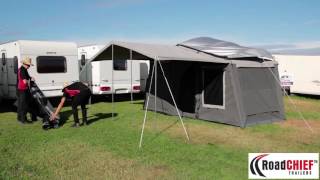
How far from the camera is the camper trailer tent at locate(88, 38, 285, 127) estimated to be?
10.4 metres

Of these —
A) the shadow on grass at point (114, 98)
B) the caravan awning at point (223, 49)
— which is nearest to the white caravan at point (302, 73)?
the shadow on grass at point (114, 98)

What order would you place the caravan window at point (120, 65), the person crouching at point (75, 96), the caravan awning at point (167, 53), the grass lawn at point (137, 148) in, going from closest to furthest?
the grass lawn at point (137, 148) < the caravan awning at point (167, 53) < the person crouching at point (75, 96) < the caravan window at point (120, 65)

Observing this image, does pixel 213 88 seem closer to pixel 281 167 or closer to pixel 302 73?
pixel 281 167

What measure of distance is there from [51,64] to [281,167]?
9.70 meters

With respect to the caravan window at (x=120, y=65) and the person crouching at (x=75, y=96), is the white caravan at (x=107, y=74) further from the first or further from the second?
the person crouching at (x=75, y=96)

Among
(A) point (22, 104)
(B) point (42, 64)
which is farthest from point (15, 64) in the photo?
(A) point (22, 104)

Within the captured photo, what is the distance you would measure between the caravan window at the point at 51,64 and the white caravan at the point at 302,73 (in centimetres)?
1106

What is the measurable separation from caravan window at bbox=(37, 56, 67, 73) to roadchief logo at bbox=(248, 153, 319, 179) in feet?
29.9

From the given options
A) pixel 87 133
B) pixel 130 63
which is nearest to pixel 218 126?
pixel 87 133

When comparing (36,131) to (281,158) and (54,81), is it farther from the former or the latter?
(281,158)

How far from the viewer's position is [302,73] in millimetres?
18922

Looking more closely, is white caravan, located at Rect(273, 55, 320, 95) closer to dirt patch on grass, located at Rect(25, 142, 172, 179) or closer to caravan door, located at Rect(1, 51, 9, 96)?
caravan door, located at Rect(1, 51, 9, 96)

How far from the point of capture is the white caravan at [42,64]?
1320 cm

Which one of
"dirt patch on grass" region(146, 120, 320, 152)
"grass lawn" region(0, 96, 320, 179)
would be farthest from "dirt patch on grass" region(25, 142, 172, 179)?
"dirt patch on grass" region(146, 120, 320, 152)
